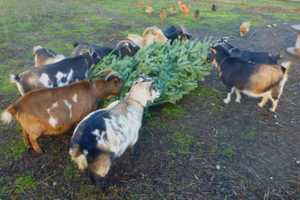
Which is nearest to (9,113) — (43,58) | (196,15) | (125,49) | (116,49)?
(43,58)

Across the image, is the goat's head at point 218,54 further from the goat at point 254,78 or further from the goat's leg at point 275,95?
the goat's leg at point 275,95

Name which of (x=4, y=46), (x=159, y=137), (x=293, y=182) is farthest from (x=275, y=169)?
(x=4, y=46)

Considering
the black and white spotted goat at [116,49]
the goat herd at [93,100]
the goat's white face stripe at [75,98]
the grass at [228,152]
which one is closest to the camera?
the goat herd at [93,100]

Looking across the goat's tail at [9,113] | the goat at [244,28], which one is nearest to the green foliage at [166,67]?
the goat's tail at [9,113]

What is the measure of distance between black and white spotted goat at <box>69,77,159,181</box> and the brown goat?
1.91ft

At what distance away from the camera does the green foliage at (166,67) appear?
5305 millimetres

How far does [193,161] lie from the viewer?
4.29 metres

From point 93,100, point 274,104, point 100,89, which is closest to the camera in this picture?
point 93,100

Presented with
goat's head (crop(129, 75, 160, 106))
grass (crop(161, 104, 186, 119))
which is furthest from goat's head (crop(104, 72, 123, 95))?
grass (crop(161, 104, 186, 119))

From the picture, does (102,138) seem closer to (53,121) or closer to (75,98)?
(53,121)

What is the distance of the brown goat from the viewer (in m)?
3.85

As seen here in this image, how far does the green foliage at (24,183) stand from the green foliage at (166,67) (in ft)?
6.19

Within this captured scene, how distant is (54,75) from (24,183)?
1.81 metres

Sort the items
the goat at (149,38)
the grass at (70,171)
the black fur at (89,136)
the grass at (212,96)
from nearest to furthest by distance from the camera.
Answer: the black fur at (89,136), the grass at (70,171), the grass at (212,96), the goat at (149,38)
